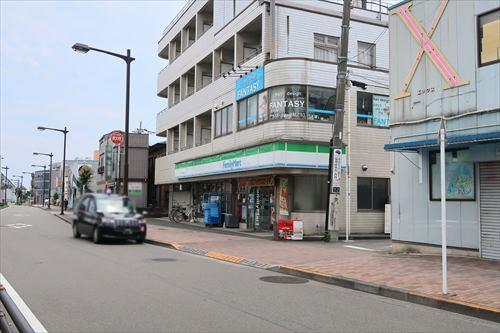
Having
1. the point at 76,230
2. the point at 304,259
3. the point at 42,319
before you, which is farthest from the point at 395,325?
the point at 76,230

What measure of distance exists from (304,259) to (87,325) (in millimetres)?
7547

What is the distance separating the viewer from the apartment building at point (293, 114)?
807 inches

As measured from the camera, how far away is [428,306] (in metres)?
7.66

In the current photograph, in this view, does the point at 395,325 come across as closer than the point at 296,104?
Yes

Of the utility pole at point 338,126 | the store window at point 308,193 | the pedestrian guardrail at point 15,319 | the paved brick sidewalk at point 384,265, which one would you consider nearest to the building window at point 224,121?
the store window at point 308,193

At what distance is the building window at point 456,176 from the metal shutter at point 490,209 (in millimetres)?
304

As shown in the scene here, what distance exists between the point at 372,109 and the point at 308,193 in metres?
5.42

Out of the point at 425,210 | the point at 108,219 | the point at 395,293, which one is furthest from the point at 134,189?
the point at 395,293

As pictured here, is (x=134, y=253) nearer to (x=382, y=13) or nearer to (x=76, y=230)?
(x=76, y=230)

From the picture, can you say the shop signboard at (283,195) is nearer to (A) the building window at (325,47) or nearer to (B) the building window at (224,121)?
(B) the building window at (224,121)

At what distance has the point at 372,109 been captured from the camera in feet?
74.3

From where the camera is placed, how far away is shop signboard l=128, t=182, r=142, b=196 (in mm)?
46062

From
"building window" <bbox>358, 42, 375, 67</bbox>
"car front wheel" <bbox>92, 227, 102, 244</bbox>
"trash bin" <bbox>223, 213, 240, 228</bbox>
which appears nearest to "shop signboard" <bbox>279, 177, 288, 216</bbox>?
"trash bin" <bbox>223, 213, 240, 228</bbox>

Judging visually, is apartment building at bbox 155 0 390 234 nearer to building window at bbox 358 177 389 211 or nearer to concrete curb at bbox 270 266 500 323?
building window at bbox 358 177 389 211
